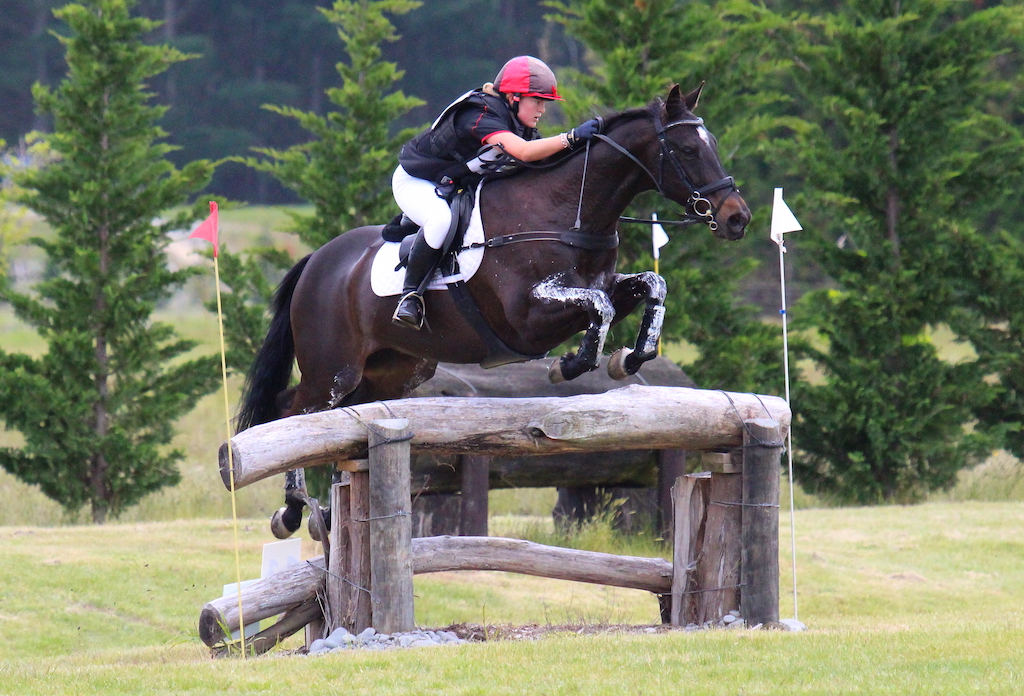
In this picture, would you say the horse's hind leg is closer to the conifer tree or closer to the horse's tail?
the horse's tail

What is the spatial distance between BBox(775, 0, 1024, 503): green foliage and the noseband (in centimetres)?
731

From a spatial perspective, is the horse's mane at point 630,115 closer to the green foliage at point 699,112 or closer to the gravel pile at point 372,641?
the gravel pile at point 372,641

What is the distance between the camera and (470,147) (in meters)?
6.02

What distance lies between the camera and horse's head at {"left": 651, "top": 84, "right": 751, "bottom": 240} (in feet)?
17.1

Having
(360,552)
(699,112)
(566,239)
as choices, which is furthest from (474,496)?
(699,112)

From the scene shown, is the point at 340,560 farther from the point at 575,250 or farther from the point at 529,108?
the point at 529,108

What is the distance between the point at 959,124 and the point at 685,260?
3250 mm

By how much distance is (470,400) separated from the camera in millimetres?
5535

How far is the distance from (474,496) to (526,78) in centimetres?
353

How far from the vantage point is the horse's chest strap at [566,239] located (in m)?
5.54

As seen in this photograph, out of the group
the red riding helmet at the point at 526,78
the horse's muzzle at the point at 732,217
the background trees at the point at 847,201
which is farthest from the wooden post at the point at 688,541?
the background trees at the point at 847,201

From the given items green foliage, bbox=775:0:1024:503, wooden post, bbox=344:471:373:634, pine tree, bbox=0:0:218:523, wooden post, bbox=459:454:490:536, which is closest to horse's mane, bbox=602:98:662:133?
wooden post, bbox=344:471:373:634

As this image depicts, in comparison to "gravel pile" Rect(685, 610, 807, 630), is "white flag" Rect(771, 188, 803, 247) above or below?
above

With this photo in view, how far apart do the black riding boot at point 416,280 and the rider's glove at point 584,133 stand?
0.85 m
